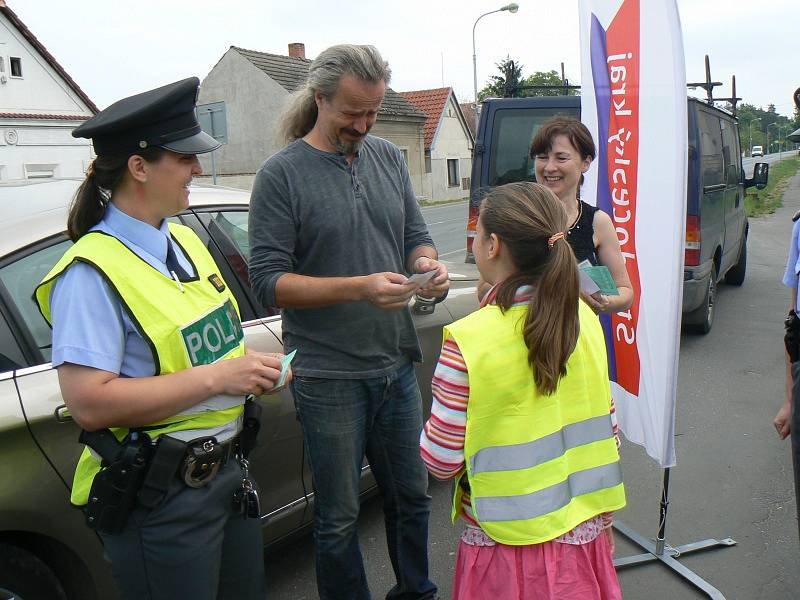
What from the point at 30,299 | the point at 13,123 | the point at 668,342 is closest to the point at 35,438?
the point at 30,299

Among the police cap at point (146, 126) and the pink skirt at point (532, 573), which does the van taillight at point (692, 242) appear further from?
the police cap at point (146, 126)

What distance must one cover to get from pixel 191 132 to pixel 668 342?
2.03 meters

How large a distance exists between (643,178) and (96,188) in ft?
7.07

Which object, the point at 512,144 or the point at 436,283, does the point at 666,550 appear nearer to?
the point at 436,283

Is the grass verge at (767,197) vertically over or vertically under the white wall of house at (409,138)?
under

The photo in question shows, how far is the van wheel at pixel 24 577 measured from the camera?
2037 mm

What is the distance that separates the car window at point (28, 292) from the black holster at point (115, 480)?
65 cm

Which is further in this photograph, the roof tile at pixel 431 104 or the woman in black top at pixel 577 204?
the roof tile at pixel 431 104

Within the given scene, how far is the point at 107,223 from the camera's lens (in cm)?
174

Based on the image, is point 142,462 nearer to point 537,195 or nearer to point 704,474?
point 537,195

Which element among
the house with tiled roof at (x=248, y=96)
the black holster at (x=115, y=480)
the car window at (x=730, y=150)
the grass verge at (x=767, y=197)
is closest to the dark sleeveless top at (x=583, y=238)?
the black holster at (x=115, y=480)

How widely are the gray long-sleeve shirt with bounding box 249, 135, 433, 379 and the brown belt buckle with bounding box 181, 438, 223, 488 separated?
0.64 metres

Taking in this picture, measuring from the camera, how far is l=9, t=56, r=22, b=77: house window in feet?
69.7

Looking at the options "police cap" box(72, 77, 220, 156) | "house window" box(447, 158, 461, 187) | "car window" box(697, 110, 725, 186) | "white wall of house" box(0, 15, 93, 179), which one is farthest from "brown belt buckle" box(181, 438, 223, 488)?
"house window" box(447, 158, 461, 187)
